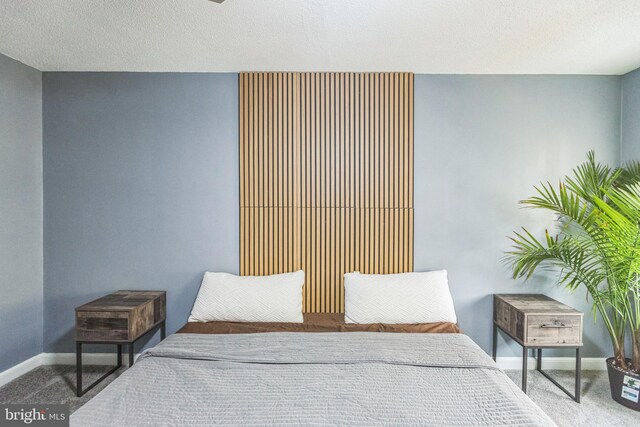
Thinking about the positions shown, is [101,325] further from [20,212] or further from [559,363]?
[559,363]

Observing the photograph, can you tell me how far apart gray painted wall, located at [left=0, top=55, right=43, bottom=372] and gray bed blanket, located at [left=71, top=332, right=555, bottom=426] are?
5.36ft

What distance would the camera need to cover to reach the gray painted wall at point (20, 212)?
2914 mm

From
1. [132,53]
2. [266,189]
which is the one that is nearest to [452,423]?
[266,189]

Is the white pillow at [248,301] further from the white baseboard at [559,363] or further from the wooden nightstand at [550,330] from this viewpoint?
the white baseboard at [559,363]

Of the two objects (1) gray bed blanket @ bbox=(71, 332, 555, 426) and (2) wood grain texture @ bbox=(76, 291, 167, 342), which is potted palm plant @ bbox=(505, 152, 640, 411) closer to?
(1) gray bed blanket @ bbox=(71, 332, 555, 426)

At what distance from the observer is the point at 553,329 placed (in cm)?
271

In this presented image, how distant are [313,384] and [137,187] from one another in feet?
7.89

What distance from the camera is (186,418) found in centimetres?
157

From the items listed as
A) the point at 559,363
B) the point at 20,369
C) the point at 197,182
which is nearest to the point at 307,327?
the point at 197,182

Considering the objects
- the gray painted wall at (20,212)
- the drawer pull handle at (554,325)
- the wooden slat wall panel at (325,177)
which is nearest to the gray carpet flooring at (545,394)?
the gray painted wall at (20,212)

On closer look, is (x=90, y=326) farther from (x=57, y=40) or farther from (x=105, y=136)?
(x=57, y=40)

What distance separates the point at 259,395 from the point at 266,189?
1.88 meters

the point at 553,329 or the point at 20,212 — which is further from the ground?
the point at 20,212

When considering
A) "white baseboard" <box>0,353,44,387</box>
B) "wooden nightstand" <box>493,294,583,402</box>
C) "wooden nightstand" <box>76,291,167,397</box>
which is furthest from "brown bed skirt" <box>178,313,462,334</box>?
"white baseboard" <box>0,353,44,387</box>
